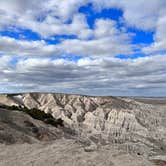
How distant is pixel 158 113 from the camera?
73.1 m

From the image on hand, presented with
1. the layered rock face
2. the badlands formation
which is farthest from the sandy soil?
the layered rock face

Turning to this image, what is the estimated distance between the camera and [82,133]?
44562 mm

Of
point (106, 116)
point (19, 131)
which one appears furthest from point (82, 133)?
point (106, 116)

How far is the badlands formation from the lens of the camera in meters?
12.3

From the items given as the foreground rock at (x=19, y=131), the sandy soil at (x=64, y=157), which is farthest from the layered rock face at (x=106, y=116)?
the sandy soil at (x=64, y=157)

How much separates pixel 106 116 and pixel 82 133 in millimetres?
25070

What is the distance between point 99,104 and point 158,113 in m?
15.1

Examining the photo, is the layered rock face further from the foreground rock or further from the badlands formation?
the foreground rock

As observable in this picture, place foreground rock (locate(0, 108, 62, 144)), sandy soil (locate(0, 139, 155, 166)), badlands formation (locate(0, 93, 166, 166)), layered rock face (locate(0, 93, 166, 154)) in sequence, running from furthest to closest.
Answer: layered rock face (locate(0, 93, 166, 154)), foreground rock (locate(0, 108, 62, 144)), badlands formation (locate(0, 93, 166, 166)), sandy soil (locate(0, 139, 155, 166))

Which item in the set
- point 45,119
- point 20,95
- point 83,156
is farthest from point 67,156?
point 20,95

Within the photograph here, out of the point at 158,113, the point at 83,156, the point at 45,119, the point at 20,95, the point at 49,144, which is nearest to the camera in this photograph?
the point at 83,156

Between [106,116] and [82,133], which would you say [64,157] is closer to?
[82,133]

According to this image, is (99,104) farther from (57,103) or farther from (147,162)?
(147,162)

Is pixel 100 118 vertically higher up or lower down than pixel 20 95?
lower down
